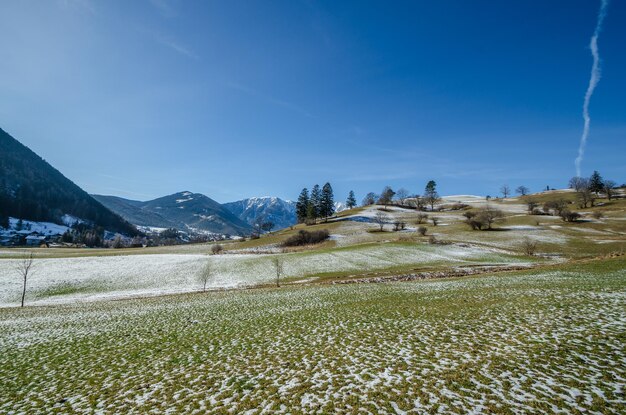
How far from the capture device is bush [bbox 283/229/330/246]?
304 feet

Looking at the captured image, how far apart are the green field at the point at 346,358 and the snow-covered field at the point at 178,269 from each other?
24592mm

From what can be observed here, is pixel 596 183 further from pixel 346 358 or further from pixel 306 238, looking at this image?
pixel 346 358

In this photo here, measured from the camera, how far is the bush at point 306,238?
92750 millimetres

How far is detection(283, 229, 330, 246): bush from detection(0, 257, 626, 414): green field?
66833 millimetres

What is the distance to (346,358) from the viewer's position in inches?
515

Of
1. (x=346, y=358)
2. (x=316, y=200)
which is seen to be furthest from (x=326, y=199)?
(x=346, y=358)

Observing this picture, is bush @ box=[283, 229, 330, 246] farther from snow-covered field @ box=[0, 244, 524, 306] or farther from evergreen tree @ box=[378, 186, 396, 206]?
evergreen tree @ box=[378, 186, 396, 206]

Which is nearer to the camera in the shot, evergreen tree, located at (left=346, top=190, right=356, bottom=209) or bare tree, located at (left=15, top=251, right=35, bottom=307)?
bare tree, located at (left=15, top=251, right=35, bottom=307)

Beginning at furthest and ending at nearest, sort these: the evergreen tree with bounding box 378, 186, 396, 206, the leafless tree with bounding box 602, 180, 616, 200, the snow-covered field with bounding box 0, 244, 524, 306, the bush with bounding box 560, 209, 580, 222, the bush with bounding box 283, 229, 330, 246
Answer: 1. the evergreen tree with bounding box 378, 186, 396, 206
2. the leafless tree with bounding box 602, 180, 616, 200
3. the bush with bounding box 560, 209, 580, 222
4. the bush with bounding box 283, 229, 330, 246
5. the snow-covered field with bounding box 0, 244, 524, 306

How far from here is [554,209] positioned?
376 ft

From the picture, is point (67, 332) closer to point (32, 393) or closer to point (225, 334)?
point (32, 393)

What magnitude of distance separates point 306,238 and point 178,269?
44.2 m

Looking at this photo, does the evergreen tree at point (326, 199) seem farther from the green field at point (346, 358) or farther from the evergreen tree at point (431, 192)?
the green field at point (346, 358)

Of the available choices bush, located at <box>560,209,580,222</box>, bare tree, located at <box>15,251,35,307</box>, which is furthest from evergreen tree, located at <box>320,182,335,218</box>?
bare tree, located at <box>15,251,35,307</box>
